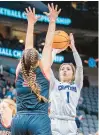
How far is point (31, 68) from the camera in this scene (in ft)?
12.0

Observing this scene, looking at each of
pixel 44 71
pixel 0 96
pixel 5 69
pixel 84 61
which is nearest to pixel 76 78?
pixel 44 71

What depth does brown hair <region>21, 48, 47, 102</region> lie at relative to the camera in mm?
3625

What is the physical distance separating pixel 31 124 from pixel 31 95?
238 millimetres

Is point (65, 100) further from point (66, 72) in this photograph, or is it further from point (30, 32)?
point (30, 32)

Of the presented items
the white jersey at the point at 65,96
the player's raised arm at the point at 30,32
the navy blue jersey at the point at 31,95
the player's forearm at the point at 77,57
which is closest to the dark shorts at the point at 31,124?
the navy blue jersey at the point at 31,95

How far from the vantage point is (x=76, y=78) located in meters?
4.92

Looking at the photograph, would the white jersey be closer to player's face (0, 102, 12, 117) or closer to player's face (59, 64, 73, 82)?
player's face (59, 64, 73, 82)

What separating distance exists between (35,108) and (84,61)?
53.9ft

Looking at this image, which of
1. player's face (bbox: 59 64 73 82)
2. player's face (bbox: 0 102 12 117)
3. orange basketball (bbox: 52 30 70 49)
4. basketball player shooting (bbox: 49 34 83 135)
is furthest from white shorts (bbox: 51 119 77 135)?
orange basketball (bbox: 52 30 70 49)

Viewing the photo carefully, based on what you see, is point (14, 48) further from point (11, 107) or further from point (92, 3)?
point (11, 107)

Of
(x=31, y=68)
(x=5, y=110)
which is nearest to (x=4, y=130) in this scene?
(x=5, y=110)

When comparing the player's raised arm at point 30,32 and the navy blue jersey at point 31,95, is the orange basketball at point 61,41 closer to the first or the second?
the player's raised arm at point 30,32

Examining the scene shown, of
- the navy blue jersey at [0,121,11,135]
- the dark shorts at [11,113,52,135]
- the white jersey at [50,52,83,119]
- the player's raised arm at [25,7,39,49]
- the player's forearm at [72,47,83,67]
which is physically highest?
the player's raised arm at [25,7,39,49]

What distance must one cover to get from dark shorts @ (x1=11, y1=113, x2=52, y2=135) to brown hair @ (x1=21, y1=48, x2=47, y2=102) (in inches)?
5.9
